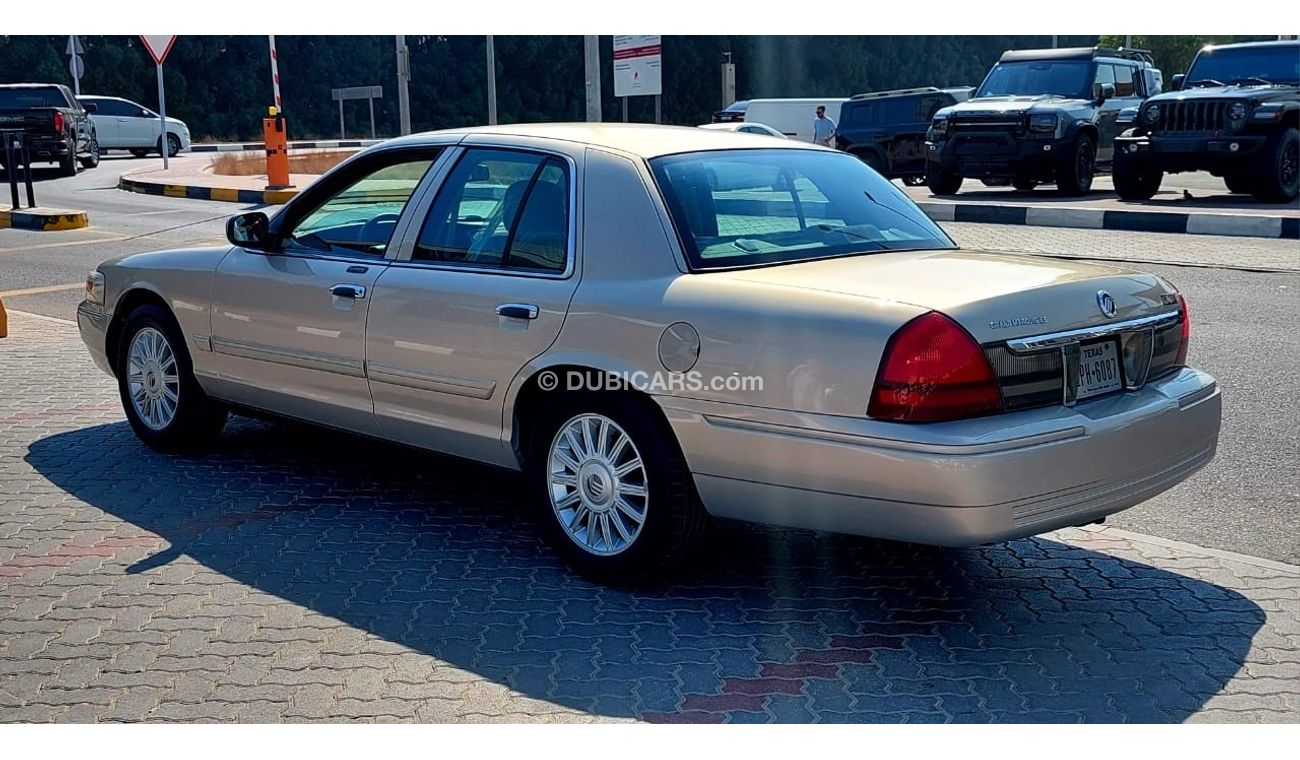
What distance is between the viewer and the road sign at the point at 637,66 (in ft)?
82.1

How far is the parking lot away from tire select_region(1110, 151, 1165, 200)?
512 inches

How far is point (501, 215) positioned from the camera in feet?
16.4

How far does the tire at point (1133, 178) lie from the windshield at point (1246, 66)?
1.23 m

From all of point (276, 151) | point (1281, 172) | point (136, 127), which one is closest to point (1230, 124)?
point (1281, 172)

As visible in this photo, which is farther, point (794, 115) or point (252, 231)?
point (794, 115)

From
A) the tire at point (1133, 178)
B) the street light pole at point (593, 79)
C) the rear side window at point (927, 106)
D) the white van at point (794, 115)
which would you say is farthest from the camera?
the white van at point (794, 115)

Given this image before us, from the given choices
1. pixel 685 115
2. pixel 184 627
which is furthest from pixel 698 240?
pixel 685 115

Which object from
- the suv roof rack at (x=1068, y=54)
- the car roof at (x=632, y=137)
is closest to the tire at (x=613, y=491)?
the car roof at (x=632, y=137)

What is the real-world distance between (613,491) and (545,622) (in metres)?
0.49

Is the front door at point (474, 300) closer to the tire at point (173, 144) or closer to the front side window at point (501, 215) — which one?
the front side window at point (501, 215)

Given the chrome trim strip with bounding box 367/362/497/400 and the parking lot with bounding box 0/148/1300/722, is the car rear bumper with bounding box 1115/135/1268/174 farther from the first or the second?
the chrome trim strip with bounding box 367/362/497/400

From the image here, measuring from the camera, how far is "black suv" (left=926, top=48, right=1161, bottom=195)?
19453 mm

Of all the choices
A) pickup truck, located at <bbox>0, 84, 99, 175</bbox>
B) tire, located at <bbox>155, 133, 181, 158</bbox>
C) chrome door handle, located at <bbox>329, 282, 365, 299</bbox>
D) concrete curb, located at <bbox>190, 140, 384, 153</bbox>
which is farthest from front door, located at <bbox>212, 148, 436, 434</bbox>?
concrete curb, located at <bbox>190, 140, 384, 153</bbox>

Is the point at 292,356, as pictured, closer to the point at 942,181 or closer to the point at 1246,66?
the point at 1246,66
